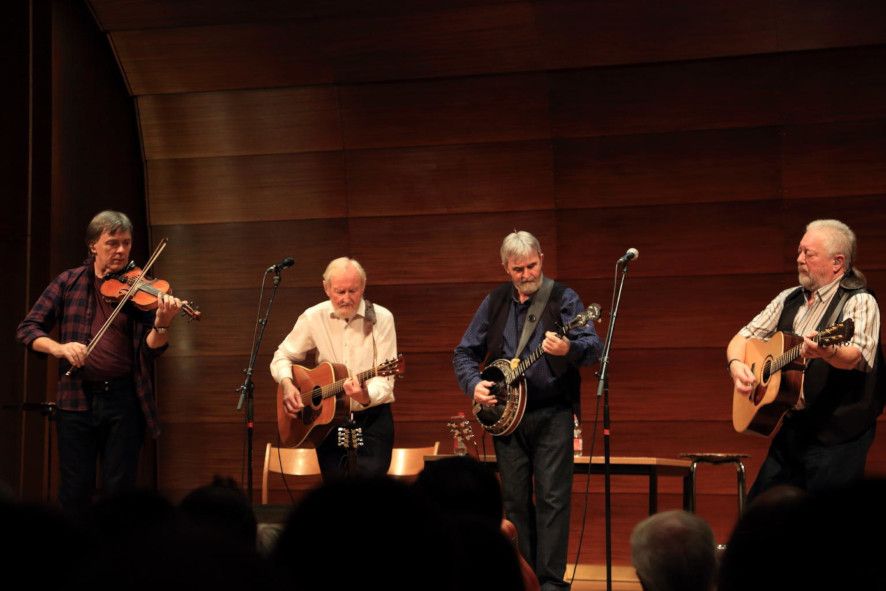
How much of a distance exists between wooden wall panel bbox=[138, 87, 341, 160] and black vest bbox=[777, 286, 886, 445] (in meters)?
3.58

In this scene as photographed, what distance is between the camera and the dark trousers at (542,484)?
15.5 ft

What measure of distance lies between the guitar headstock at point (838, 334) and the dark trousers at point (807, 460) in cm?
47

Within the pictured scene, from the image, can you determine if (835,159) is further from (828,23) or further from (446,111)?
(446,111)

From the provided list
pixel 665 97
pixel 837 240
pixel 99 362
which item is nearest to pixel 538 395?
pixel 837 240

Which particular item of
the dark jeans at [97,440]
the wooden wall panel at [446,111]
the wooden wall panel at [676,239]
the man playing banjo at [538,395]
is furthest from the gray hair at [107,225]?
the wooden wall panel at [676,239]

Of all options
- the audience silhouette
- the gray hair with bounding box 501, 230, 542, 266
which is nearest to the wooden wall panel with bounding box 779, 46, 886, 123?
the gray hair with bounding box 501, 230, 542, 266

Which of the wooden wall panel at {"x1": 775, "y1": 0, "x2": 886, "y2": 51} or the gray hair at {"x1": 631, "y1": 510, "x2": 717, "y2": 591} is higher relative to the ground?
the wooden wall panel at {"x1": 775, "y1": 0, "x2": 886, "y2": 51}

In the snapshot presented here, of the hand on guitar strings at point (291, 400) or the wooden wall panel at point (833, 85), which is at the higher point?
the wooden wall panel at point (833, 85)

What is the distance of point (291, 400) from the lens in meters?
5.28

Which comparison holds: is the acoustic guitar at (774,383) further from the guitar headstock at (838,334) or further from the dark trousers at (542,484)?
the dark trousers at (542,484)

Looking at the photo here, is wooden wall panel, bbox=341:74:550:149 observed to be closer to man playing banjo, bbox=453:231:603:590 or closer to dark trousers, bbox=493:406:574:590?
man playing banjo, bbox=453:231:603:590

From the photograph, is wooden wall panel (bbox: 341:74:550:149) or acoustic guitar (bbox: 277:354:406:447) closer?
acoustic guitar (bbox: 277:354:406:447)

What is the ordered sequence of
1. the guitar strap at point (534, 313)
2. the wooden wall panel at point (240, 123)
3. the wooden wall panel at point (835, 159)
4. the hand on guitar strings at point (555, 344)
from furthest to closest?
the wooden wall panel at point (240, 123) → the wooden wall panel at point (835, 159) → the guitar strap at point (534, 313) → the hand on guitar strings at point (555, 344)

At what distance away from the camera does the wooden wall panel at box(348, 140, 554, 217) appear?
21.4ft
